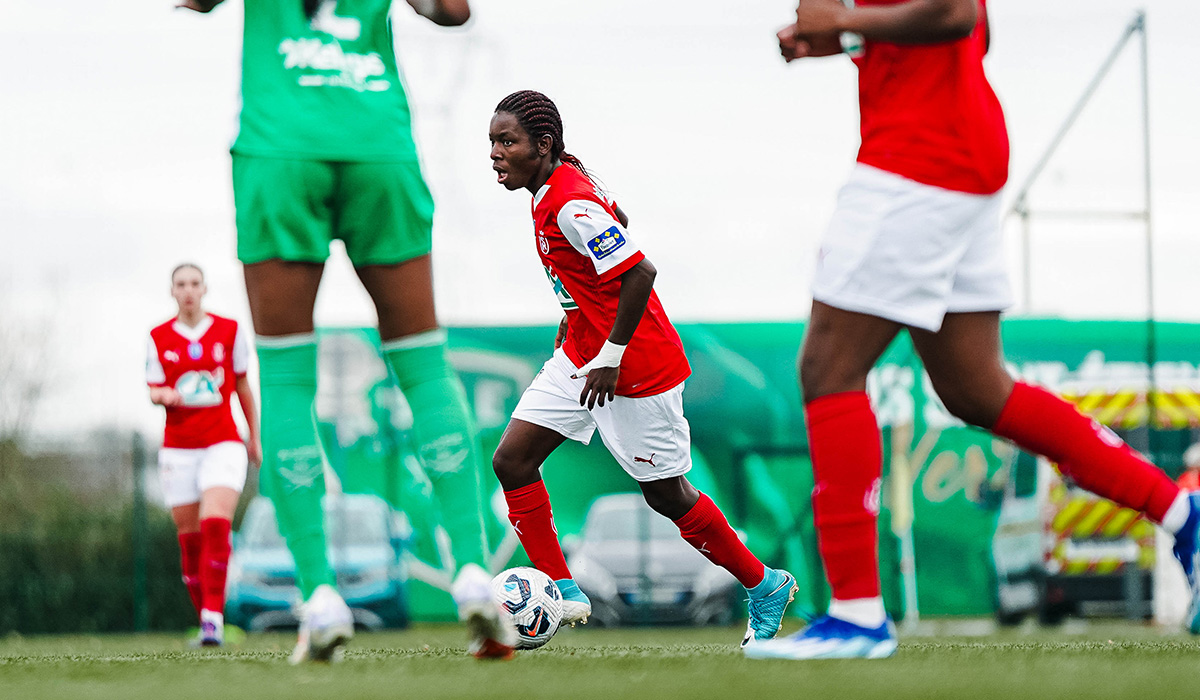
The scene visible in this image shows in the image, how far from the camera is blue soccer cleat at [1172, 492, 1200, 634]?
3.64 metres

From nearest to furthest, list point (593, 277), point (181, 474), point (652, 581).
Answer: point (593, 277) → point (181, 474) → point (652, 581)

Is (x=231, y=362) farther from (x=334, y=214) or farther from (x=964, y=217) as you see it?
(x=964, y=217)

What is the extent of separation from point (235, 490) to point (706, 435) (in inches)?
331

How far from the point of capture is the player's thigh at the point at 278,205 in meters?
3.45

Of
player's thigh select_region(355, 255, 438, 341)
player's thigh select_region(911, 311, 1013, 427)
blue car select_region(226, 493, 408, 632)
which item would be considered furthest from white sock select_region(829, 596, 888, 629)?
blue car select_region(226, 493, 408, 632)

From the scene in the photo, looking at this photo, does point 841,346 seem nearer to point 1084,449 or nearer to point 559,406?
point 1084,449

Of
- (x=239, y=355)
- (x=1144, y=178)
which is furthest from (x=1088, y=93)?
(x=239, y=355)

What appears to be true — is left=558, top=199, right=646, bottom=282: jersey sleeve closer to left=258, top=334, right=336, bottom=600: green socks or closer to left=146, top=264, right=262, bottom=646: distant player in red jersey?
left=258, top=334, right=336, bottom=600: green socks

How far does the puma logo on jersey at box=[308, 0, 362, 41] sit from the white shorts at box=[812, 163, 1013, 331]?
4.22 ft

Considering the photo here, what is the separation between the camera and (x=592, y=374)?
4.15 meters

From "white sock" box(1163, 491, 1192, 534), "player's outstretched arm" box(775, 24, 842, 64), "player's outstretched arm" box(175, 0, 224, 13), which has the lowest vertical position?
"white sock" box(1163, 491, 1192, 534)

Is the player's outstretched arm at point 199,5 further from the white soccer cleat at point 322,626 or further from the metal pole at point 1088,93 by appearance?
the metal pole at point 1088,93

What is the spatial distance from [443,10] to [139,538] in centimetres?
1307

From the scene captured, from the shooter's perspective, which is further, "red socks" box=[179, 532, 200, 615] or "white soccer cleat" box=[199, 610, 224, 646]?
"red socks" box=[179, 532, 200, 615]
